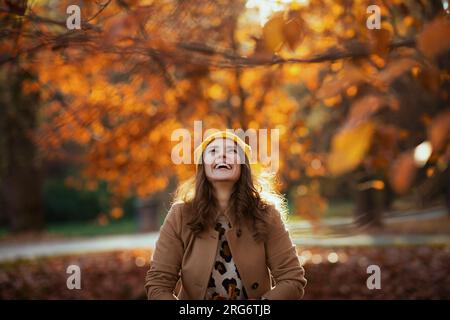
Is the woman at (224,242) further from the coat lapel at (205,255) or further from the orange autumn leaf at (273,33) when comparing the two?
the orange autumn leaf at (273,33)

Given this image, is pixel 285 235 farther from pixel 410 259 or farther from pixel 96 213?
pixel 96 213

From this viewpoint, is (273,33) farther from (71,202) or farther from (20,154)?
(71,202)

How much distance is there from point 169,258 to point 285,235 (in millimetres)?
594

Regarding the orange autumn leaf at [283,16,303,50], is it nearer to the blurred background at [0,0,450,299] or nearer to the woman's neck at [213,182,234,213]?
the blurred background at [0,0,450,299]

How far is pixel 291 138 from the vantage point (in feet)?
23.1

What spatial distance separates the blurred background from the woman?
0.47 metres

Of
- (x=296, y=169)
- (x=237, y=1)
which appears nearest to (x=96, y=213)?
(x=296, y=169)

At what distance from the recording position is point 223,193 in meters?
2.95

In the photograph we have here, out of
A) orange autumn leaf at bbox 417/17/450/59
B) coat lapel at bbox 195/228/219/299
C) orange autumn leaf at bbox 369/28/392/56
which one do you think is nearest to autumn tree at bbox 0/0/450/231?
orange autumn leaf at bbox 369/28/392/56

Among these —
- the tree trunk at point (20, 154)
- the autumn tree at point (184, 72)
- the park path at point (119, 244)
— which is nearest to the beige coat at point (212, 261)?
the autumn tree at point (184, 72)

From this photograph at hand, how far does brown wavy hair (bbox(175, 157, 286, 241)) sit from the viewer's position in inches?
113

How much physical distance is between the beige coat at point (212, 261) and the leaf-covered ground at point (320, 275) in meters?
3.40

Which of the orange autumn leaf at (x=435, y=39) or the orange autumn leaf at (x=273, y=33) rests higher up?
the orange autumn leaf at (x=273, y=33)

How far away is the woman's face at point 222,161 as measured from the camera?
9.45 ft
